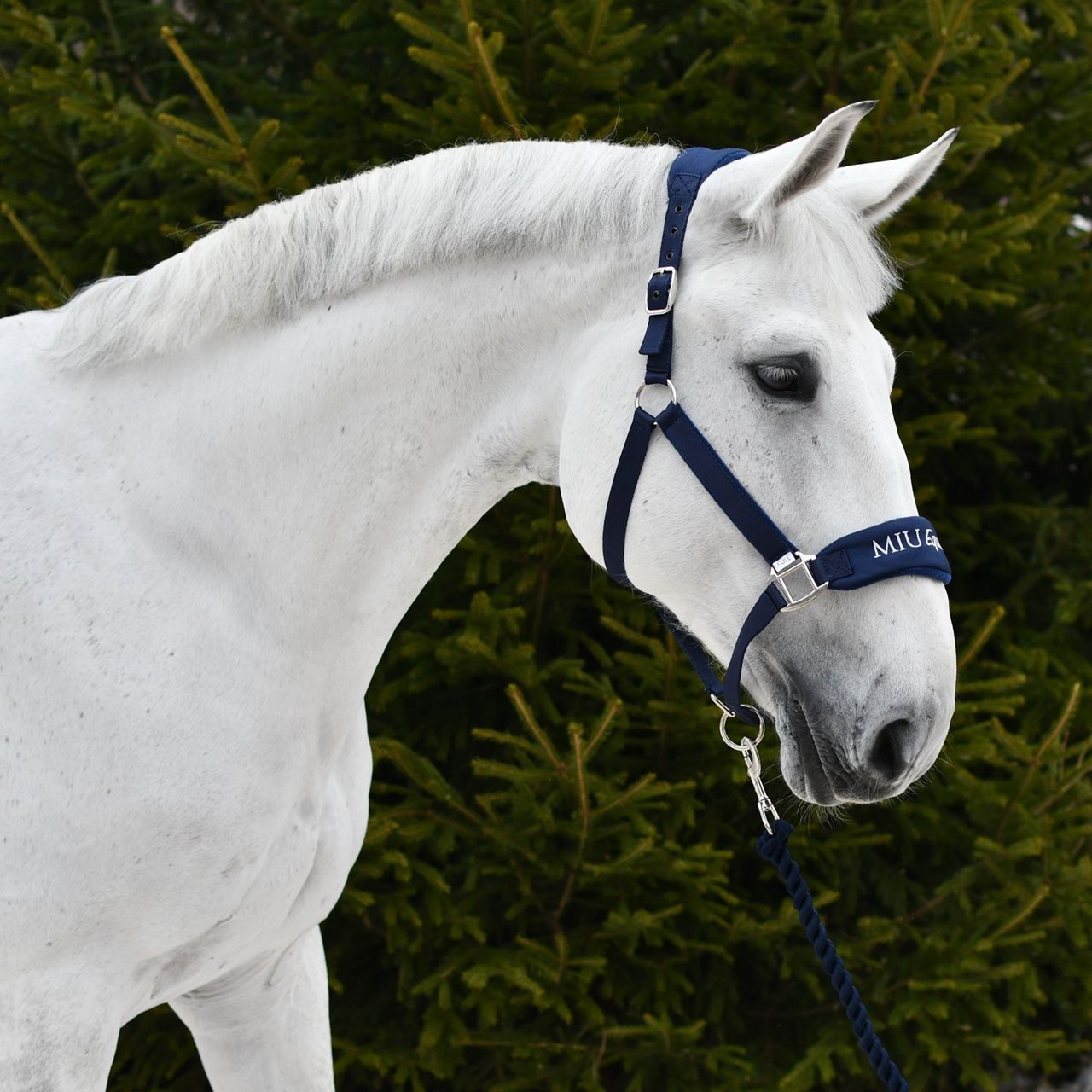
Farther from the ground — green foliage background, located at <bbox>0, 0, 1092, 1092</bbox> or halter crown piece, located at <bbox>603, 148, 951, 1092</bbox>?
halter crown piece, located at <bbox>603, 148, 951, 1092</bbox>

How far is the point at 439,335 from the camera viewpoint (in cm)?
145

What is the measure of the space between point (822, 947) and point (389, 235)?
1097 mm

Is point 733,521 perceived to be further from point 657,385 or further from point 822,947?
point 822,947

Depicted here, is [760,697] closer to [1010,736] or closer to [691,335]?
[691,335]

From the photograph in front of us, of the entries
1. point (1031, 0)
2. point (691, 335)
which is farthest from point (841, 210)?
point (1031, 0)

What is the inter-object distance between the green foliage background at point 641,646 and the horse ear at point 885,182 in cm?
129

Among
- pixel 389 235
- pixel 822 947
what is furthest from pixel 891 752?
pixel 389 235

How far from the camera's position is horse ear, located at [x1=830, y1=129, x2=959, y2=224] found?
1.37 metres

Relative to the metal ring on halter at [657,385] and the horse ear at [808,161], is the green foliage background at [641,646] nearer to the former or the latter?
the metal ring on halter at [657,385]

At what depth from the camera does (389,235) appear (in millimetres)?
1444

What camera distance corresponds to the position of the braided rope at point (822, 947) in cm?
153

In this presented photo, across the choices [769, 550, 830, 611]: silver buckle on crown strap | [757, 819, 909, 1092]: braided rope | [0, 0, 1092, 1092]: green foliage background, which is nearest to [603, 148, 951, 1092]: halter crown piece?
[769, 550, 830, 611]: silver buckle on crown strap

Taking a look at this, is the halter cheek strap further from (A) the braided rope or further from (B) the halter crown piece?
(A) the braided rope

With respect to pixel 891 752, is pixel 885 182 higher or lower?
higher
